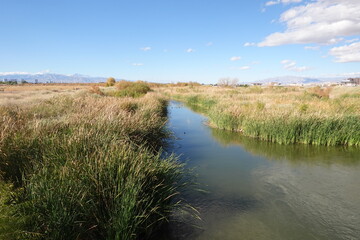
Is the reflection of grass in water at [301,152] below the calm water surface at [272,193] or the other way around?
the other way around

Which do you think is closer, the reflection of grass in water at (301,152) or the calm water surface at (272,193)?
the calm water surface at (272,193)

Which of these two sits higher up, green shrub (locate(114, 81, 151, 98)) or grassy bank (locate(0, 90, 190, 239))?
green shrub (locate(114, 81, 151, 98))

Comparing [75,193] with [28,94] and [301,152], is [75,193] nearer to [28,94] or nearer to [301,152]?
[301,152]

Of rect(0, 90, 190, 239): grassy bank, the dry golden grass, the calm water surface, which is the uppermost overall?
the dry golden grass

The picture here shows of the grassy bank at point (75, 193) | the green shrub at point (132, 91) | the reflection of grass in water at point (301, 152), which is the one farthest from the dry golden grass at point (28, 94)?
the reflection of grass in water at point (301, 152)

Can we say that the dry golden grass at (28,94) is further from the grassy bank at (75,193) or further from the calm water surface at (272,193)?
the calm water surface at (272,193)

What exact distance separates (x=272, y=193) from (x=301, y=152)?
13.9ft

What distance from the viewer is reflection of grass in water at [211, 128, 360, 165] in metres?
8.36

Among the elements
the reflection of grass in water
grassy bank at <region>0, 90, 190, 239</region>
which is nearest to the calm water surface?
the reflection of grass in water

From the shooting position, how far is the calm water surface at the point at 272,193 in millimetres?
4246

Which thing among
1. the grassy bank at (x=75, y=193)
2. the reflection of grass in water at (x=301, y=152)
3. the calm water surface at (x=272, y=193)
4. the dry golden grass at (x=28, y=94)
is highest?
the dry golden grass at (x=28, y=94)

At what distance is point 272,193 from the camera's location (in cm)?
571

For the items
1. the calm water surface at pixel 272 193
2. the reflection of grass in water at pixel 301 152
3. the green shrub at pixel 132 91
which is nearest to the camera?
the calm water surface at pixel 272 193

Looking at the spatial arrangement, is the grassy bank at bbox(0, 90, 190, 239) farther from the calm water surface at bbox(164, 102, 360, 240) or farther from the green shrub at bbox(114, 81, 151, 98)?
the green shrub at bbox(114, 81, 151, 98)
